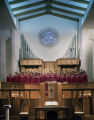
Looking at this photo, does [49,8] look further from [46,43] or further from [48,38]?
[46,43]

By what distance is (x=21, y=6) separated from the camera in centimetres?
1688

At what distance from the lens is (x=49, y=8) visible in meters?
19.5

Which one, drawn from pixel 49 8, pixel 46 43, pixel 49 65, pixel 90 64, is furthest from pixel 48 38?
pixel 90 64

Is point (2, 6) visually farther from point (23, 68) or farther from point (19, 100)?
point (23, 68)

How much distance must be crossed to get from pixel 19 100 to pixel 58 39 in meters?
13.3

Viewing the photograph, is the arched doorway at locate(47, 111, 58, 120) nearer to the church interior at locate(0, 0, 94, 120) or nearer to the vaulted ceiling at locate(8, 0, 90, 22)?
the church interior at locate(0, 0, 94, 120)

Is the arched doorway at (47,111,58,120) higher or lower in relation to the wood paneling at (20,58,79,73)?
lower

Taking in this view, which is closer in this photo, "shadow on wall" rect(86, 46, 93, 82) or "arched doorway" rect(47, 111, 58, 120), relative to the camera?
"arched doorway" rect(47, 111, 58, 120)

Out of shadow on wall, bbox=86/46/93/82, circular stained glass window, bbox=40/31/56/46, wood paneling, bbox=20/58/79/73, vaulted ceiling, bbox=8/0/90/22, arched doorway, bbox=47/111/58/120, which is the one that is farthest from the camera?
circular stained glass window, bbox=40/31/56/46

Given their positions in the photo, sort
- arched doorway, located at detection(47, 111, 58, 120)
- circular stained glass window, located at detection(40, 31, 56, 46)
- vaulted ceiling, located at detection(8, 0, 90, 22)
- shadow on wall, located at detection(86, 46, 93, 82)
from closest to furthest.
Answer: arched doorway, located at detection(47, 111, 58, 120) → vaulted ceiling, located at detection(8, 0, 90, 22) → shadow on wall, located at detection(86, 46, 93, 82) → circular stained glass window, located at detection(40, 31, 56, 46)

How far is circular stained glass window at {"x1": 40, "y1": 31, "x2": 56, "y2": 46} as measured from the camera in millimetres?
20906

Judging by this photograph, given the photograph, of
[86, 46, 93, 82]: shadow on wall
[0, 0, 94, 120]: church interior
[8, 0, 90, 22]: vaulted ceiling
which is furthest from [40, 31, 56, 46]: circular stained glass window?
[86, 46, 93, 82]: shadow on wall

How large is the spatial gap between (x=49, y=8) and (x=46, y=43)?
3.19 meters

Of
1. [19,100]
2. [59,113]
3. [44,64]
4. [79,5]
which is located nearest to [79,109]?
[59,113]
